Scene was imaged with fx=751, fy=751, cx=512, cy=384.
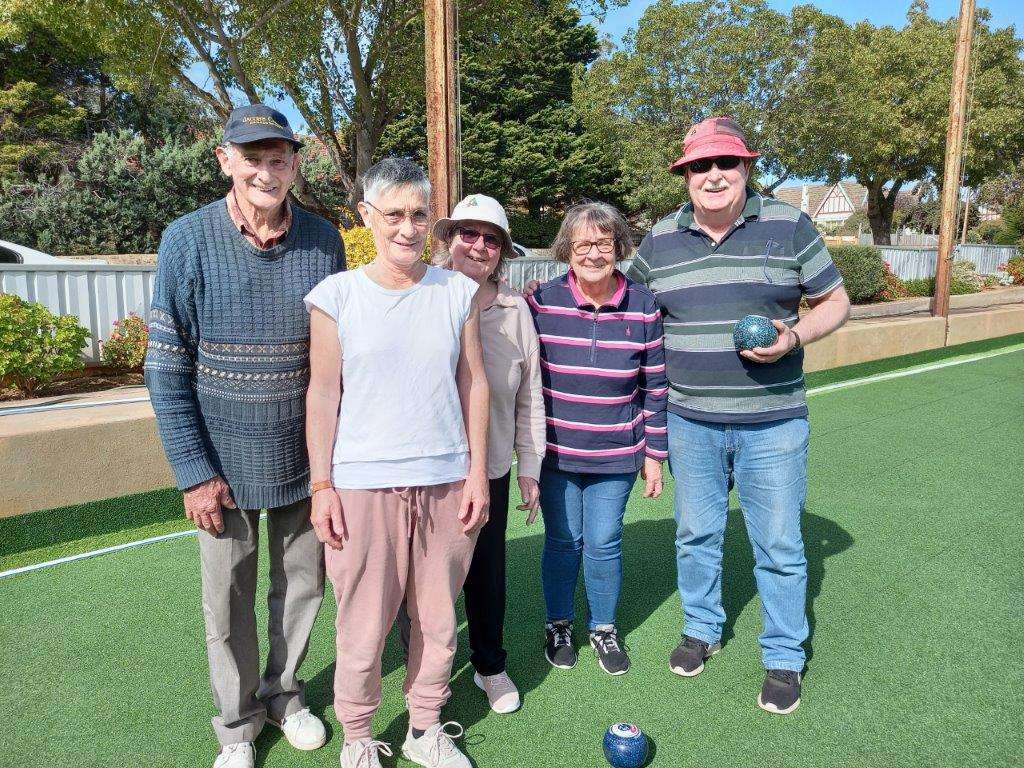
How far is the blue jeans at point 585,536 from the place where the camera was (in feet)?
10.0

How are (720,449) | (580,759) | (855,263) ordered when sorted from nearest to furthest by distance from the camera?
(580,759) < (720,449) < (855,263)

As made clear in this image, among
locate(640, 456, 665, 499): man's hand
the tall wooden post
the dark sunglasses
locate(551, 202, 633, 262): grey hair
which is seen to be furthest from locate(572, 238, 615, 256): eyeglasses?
the tall wooden post

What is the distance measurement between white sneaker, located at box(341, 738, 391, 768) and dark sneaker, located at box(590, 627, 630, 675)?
1.07 m

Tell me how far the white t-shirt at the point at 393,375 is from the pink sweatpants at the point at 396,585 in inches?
3.3

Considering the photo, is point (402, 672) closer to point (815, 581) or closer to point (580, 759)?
point (580, 759)

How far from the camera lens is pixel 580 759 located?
8.58ft

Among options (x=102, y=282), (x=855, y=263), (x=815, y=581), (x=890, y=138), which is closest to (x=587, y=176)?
(x=890, y=138)

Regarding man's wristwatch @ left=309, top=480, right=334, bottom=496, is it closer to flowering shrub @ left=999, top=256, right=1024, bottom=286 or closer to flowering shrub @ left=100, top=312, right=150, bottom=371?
flowering shrub @ left=100, top=312, right=150, bottom=371

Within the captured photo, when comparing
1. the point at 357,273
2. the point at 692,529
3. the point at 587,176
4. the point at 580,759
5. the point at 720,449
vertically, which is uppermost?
the point at 587,176


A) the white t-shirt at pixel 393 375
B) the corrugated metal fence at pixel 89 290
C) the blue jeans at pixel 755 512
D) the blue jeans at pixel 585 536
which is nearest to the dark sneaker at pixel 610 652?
the blue jeans at pixel 585 536

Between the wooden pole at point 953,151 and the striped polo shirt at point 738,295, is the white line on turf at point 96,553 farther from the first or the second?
the wooden pole at point 953,151

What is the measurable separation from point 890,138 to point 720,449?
108 ft

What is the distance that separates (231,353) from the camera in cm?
235

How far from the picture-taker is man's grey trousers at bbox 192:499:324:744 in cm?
248
